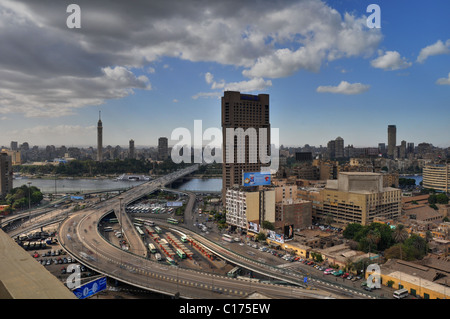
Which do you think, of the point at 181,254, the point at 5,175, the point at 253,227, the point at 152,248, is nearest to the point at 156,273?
the point at 181,254

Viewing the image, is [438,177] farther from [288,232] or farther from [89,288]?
[89,288]

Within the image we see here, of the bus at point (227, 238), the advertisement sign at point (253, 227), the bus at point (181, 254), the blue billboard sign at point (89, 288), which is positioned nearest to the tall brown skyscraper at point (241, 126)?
the advertisement sign at point (253, 227)

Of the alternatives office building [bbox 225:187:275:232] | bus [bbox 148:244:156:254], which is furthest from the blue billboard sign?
office building [bbox 225:187:275:232]

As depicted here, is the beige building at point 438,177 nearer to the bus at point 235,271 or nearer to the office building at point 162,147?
the bus at point 235,271

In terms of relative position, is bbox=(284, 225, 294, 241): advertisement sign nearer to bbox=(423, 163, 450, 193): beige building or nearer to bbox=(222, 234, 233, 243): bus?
bbox=(222, 234, 233, 243): bus
